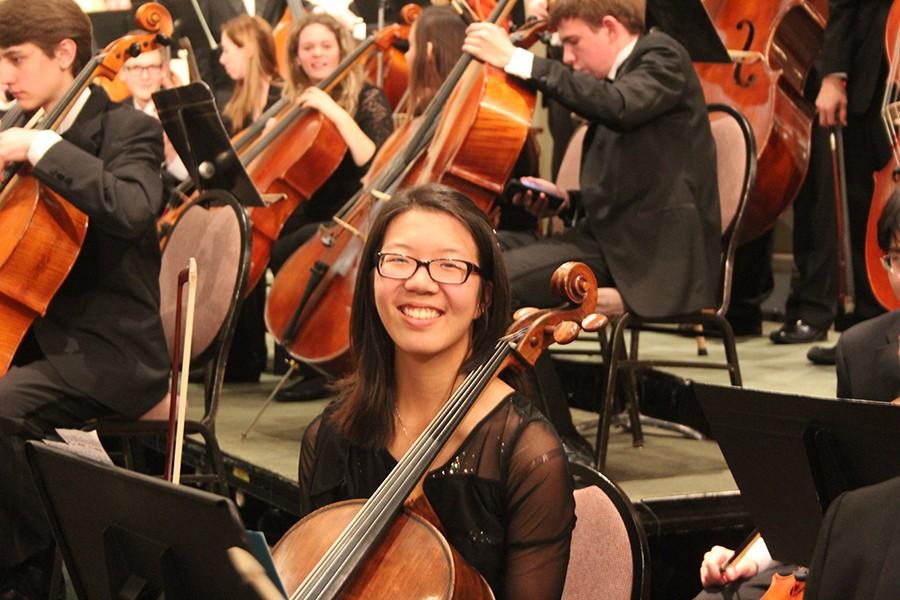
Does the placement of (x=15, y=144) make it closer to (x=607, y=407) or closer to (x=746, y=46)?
(x=607, y=407)

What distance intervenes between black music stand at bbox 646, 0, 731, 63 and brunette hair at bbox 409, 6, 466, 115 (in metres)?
0.76

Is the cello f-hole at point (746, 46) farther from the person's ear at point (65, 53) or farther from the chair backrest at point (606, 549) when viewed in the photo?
the chair backrest at point (606, 549)

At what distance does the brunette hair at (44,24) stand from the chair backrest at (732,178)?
5.27ft

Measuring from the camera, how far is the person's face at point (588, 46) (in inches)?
133

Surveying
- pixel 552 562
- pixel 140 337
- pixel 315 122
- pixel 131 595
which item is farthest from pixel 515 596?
pixel 315 122

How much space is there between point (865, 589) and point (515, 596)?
623 mm

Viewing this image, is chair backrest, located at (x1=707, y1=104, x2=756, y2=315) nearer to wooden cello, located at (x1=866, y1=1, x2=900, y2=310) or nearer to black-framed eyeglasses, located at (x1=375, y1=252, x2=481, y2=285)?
wooden cello, located at (x1=866, y1=1, x2=900, y2=310)

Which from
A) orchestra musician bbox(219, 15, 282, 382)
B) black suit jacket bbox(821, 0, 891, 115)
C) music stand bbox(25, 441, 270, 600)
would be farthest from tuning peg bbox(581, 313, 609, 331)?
orchestra musician bbox(219, 15, 282, 382)

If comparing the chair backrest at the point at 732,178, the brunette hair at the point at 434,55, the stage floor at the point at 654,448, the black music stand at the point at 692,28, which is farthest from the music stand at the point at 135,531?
the brunette hair at the point at 434,55

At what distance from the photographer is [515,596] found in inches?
69.5

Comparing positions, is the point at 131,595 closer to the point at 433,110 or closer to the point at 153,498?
the point at 153,498

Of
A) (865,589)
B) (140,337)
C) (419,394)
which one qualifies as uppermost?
(865,589)

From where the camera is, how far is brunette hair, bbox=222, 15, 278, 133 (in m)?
5.00

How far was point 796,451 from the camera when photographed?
1613 mm
